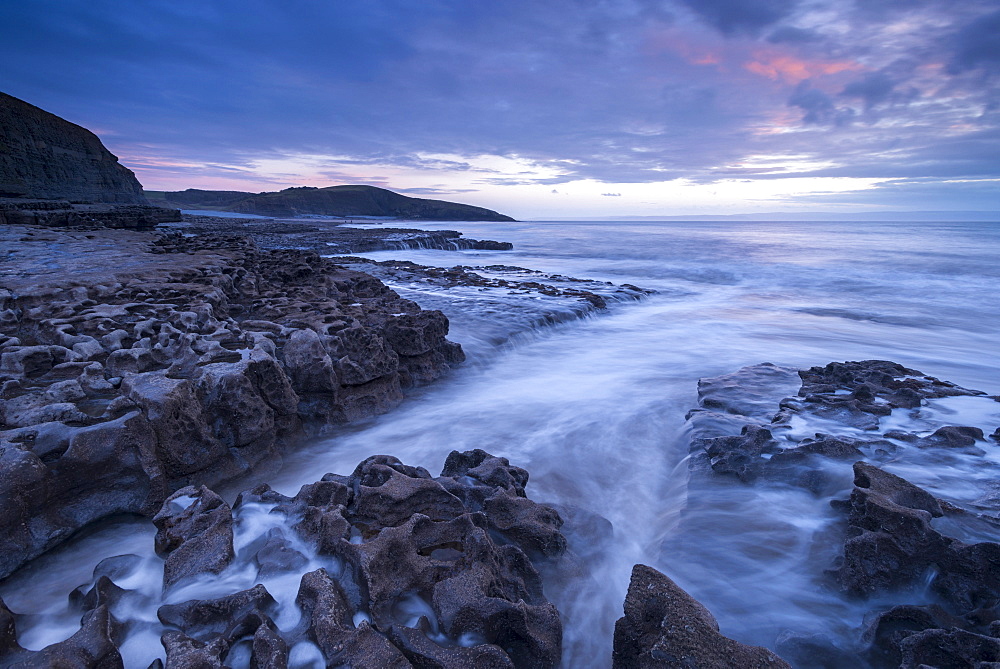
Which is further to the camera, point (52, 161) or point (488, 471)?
point (52, 161)

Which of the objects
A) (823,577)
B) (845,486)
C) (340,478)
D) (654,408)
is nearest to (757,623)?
(823,577)

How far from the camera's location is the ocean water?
3.03 meters

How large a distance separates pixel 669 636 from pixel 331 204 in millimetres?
95602

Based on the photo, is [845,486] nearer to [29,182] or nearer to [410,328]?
[410,328]

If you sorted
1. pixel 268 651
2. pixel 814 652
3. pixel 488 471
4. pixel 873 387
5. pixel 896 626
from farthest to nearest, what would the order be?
1. pixel 873 387
2. pixel 488 471
3. pixel 814 652
4. pixel 896 626
5. pixel 268 651

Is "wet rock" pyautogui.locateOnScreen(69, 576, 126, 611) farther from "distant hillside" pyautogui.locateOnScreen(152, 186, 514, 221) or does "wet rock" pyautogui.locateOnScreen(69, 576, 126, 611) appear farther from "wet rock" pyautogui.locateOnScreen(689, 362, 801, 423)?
"distant hillside" pyautogui.locateOnScreen(152, 186, 514, 221)

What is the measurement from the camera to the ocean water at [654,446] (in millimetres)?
3027

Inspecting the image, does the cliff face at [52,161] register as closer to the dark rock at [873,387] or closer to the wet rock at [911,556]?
the dark rock at [873,387]

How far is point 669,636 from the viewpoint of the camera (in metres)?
2.08

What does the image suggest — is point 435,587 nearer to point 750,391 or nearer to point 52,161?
point 750,391

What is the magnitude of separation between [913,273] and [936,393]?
860 inches

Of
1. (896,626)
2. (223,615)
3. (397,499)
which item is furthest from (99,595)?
(896,626)

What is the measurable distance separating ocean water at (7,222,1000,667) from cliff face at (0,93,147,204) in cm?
3048

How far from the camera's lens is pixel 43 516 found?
284 cm
